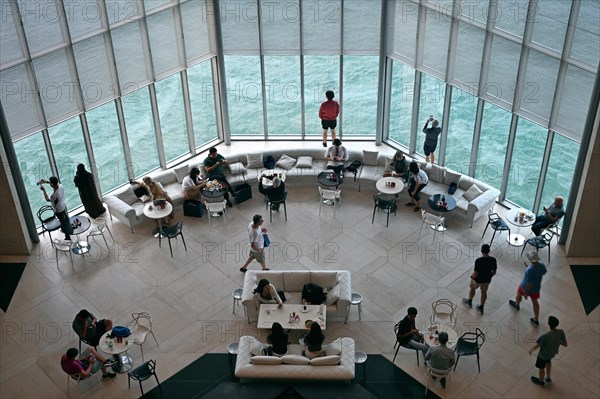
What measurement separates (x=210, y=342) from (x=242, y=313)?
3.34 ft

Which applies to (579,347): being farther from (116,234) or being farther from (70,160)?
(70,160)

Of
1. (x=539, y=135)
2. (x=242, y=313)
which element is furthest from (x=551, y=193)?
(x=242, y=313)

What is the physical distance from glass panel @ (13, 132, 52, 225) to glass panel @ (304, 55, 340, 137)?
24.8 ft

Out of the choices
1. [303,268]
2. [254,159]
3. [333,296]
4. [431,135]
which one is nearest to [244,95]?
[254,159]

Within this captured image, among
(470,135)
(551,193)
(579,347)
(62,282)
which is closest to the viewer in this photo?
(579,347)

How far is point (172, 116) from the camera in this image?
2002cm

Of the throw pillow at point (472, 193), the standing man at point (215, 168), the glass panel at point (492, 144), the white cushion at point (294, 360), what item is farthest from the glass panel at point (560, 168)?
the standing man at point (215, 168)

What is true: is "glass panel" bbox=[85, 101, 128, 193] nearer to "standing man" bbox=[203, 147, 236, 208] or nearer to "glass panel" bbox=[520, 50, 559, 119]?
"standing man" bbox=[203, 147, 236, 208]

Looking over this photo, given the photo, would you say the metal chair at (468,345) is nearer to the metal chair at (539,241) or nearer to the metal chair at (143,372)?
the metal chair at (539,241)

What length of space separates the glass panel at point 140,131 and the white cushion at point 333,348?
339 inches

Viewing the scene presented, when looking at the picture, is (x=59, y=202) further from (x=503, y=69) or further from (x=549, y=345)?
(x=549, y=345)

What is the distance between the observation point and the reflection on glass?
20.2 m

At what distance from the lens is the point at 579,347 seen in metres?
14.3

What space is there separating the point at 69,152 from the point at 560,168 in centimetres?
1222
